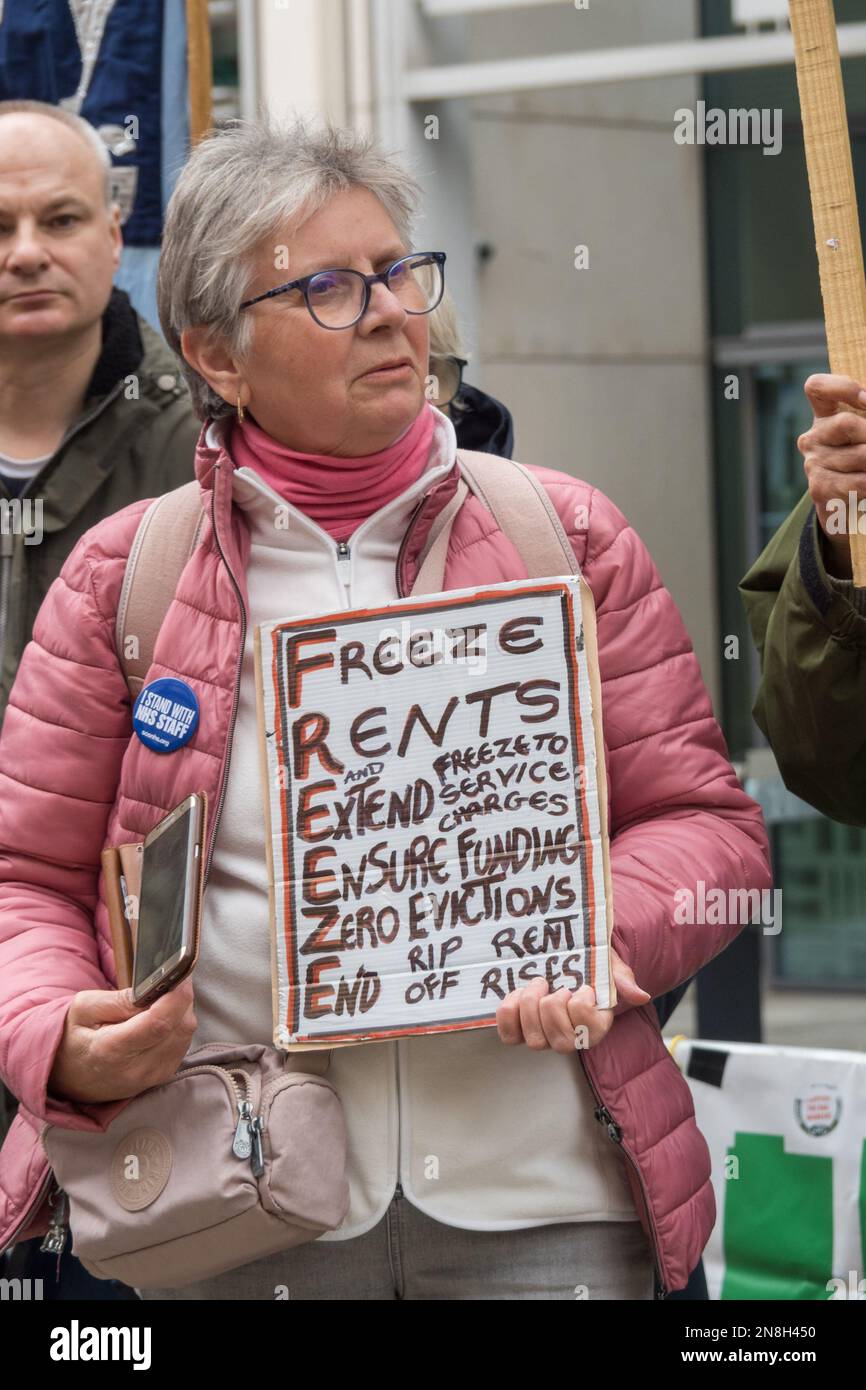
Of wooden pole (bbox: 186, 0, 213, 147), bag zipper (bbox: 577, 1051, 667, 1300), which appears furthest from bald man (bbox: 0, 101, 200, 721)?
bag zipper (bbox: 577, 1051, 667, 1300)

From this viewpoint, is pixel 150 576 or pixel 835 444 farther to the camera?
pixel 150 576

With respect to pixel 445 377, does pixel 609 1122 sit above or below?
below

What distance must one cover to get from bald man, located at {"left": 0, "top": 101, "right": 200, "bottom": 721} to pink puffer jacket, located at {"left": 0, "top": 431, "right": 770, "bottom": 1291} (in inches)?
Result: 36.3

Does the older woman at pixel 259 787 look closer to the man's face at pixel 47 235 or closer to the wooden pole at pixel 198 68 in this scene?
the man's face at pixel 47 235

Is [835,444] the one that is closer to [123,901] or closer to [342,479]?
[342,479]

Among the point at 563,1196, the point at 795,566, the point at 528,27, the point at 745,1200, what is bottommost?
the point at 745,1200

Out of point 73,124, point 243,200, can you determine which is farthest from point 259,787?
point 73,124

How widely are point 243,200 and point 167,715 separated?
0.64m

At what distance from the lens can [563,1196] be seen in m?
2.27

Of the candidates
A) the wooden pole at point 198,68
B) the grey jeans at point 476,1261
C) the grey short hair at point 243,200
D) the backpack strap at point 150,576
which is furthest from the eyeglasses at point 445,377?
the wooden pole at point 198,68

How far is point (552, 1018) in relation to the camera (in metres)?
2.09
